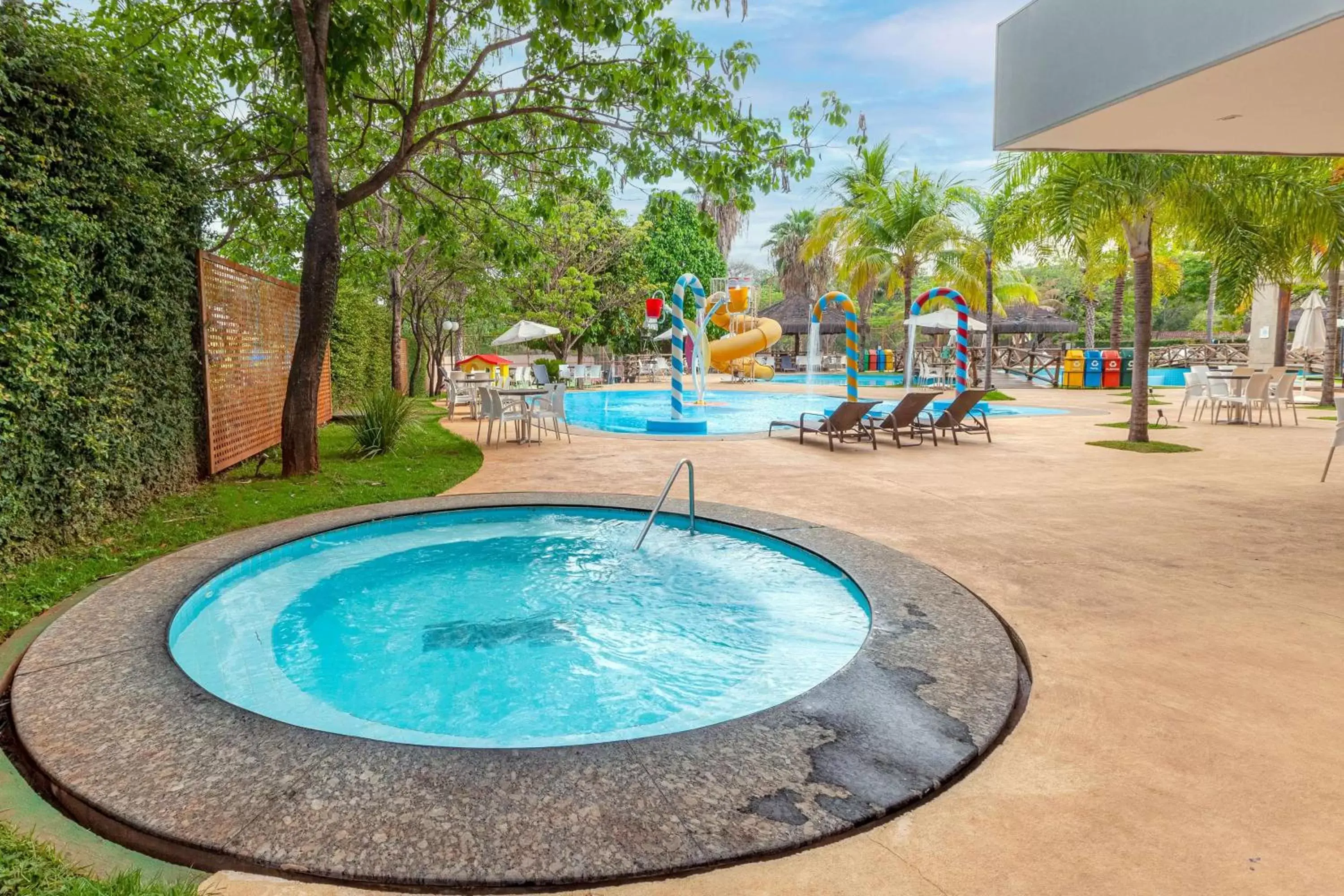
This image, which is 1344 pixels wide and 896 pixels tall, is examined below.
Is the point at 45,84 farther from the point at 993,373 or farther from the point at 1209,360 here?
the point at 1209,360

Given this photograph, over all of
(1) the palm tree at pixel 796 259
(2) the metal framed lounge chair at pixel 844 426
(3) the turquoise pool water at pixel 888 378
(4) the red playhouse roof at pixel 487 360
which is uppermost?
(1) the palm tree at pixel 796 259

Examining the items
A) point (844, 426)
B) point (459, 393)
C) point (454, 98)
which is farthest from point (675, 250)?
point (454, 98)

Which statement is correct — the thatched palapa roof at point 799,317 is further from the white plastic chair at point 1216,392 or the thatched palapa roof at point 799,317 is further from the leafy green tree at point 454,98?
the leafy green tree at point 454,98

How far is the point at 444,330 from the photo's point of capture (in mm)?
26672

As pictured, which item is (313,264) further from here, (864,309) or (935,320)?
(864,309)

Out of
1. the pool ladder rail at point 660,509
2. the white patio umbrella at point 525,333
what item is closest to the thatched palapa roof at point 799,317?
the white patio umbrella at point 525,333

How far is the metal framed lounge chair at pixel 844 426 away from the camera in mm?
10773

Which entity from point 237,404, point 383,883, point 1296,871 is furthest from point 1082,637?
point 237,404

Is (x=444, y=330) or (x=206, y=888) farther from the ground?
(x=444, y=330)

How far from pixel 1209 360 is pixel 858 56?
51.9 meters

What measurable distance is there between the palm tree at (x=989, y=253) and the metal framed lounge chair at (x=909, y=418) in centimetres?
310

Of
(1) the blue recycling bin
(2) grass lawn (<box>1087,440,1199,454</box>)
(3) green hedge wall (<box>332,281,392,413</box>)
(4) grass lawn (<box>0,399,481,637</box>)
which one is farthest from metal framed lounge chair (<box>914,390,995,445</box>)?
(1) the blue recycling bin

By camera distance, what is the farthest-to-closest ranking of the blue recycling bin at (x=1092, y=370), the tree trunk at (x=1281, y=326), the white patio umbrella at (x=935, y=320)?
1. the blue recycling bin at (x=1092, y=370)
2. the white patio umbrella at (x=935, y=320)
3. the tree trunk at (x=1281, y=326)

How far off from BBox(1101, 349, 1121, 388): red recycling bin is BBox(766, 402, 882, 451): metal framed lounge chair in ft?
56.2
